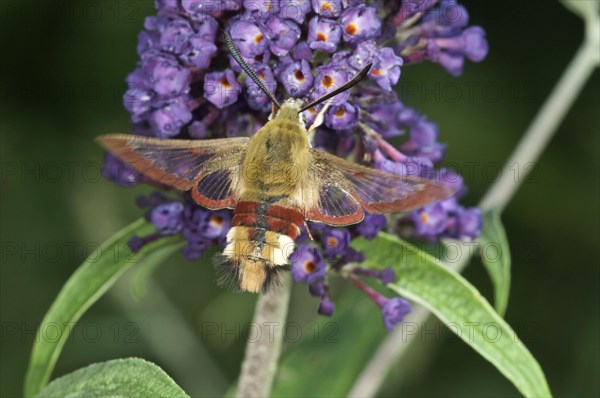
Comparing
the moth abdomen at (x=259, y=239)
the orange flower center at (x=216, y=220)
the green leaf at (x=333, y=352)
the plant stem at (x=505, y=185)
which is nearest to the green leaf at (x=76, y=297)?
the orange flower center at (x=216, y=220)

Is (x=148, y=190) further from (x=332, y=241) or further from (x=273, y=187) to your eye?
(x=273, y=187)

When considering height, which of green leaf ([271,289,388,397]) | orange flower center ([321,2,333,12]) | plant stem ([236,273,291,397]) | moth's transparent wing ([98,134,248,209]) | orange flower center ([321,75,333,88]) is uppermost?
A: orange flower center ([321,2,333,12])

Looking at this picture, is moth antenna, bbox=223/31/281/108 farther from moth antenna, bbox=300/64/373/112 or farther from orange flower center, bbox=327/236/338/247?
orange flower center, bbox=327/236/338/247

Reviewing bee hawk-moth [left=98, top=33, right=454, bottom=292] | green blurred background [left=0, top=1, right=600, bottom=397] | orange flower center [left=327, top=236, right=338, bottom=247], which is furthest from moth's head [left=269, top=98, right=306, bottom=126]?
green blurred background [left=0, top=1, right=600, bottom=397]

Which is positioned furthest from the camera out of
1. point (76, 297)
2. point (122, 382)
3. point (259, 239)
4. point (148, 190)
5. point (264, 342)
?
point (148, 190)

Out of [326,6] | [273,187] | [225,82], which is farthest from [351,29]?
[273,187]

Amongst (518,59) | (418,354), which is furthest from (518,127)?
(418,354)
